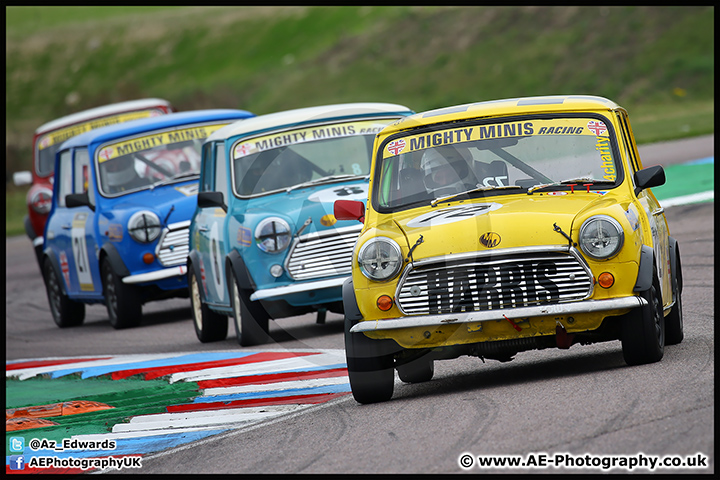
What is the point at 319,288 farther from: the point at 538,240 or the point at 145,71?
the point at 145,71

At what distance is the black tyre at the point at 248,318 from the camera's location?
10.6 metres

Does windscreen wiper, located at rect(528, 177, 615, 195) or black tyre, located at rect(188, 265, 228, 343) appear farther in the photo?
black tyre, located at rect(188, 265, 228, 343)

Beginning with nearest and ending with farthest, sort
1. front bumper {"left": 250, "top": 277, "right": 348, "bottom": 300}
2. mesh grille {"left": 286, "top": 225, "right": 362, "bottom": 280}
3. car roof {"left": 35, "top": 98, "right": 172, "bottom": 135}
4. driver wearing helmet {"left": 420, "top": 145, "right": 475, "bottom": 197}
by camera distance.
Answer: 1. driver wearing helmet {"left": 420, "top": 145, "right": 475, "bottom": 197}
2. front bumper {"left": 250, "top": 277, "right": 348, "bottom": 300}
3. mesh grille {"left": 286, "top": 225, "right": 362, "bottom": 280}
4. car roof {"left": 35, "top": 98, "right": 172, "bottom": 135}

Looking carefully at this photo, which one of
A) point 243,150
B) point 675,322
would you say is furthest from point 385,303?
point 243,150

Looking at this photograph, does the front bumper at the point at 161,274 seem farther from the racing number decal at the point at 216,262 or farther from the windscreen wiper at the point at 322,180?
the windscreen wiper at the point at 322,180

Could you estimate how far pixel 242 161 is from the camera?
11.3 metres

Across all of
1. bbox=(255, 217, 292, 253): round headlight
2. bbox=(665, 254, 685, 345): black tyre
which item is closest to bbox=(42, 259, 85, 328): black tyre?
bbox=(255, 217, 292, 253): round headlight

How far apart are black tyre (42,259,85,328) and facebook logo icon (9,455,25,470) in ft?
26.5

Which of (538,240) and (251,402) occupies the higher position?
(538,240)

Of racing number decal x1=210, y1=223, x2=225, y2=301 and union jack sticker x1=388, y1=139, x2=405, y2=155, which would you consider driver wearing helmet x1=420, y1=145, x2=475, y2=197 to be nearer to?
union jack sticker x1=388, y1=139, x2=405, y2=155

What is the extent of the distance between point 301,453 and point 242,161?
18.2 feet

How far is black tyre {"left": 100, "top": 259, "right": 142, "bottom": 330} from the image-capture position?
13594 mm

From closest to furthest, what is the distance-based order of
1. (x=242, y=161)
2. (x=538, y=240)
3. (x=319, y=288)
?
1. (x=538, y=240)
2. (x=319, y=288)
3. (x=242, y=161)

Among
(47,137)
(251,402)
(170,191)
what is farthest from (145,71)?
(251,402)
